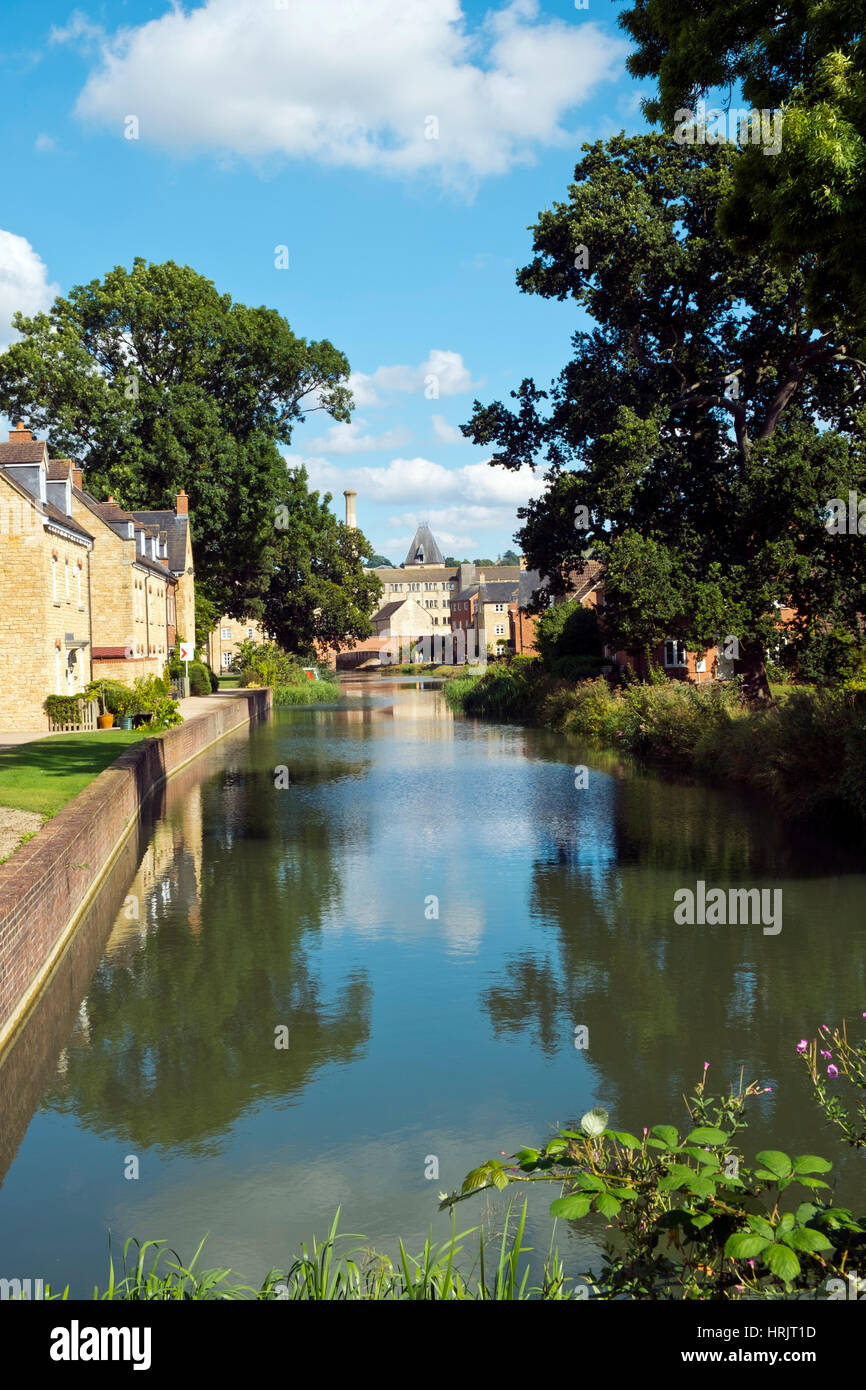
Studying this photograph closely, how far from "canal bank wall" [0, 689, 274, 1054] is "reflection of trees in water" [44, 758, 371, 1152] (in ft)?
2.02

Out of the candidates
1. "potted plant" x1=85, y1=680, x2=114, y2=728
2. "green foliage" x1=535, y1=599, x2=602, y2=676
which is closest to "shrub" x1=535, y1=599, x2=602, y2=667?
"green foliage" x1=535, y1=599, x2=602, y2=676

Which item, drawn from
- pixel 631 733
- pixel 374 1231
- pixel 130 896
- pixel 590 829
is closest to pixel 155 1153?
pixel 374 1231

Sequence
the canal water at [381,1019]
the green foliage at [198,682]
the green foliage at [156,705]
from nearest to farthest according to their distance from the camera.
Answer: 1. the canal water at [381,1019]
2. the green foliage at [156,705]
3. the green foliage at [198,682]

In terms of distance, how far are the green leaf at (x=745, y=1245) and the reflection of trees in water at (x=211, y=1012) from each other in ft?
14.3

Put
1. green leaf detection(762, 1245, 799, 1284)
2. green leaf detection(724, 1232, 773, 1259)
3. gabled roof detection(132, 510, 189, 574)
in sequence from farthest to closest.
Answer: gabled roof detection(132, 510, 189, 574) < green leaf detection(724, 1232, 773, 1259) < green leaf detection(762, 1245, 799, 1284)

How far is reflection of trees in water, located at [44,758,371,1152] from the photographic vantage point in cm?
769

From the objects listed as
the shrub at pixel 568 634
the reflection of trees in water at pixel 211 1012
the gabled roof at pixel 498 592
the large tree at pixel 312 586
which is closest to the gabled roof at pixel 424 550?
the gabled roof at pixel 498 592

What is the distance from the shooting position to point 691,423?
102 feet

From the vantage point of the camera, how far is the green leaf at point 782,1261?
10.6 feet

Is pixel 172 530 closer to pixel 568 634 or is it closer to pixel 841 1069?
pixel 568 634

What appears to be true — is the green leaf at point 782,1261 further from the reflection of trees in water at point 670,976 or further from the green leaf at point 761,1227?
the reflection of trees in water at point 670,976

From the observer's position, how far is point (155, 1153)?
22.7ft

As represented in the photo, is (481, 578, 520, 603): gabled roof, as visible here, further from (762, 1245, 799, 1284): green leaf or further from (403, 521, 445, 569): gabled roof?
(762, 1245, 799, 1284): green leaf
